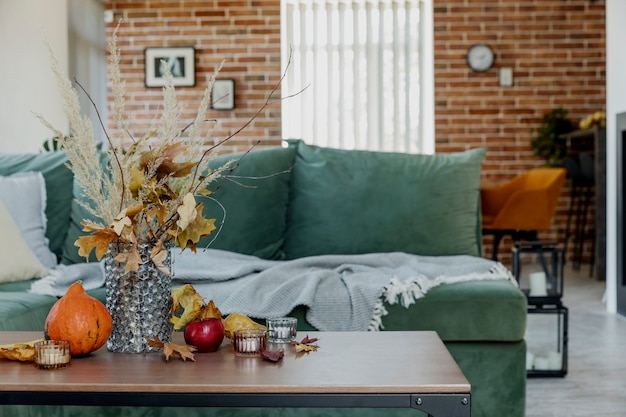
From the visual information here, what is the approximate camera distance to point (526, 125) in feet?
23.7

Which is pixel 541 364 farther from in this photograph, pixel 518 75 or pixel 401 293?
pixel 518 75

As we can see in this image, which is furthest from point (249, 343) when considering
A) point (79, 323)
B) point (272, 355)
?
point (79, 323)

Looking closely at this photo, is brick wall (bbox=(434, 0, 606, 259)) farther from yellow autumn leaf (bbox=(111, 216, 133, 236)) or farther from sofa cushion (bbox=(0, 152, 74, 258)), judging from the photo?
A: yellow autumn leaf (bbox=(111, 216, 133, 236))

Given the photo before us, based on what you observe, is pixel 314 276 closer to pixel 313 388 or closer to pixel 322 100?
pixel 313 388

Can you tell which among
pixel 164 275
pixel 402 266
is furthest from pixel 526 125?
pixel 164 275

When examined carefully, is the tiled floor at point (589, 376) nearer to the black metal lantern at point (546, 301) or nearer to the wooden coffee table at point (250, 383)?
the black metal lantern at point (546, 301)

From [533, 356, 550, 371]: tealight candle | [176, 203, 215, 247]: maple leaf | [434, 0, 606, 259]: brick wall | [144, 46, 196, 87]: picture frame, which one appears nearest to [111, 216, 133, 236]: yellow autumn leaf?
[176, 203, 215, 247]: maple leaf

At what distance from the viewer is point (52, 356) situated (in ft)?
4.47

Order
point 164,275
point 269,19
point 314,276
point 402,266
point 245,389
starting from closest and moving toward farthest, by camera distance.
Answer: point 245,389 → point 164,275 → point 314,276 → point 402,266 → point 269,19

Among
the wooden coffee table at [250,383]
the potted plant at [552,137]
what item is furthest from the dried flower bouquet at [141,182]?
the potted plant at [552,137]

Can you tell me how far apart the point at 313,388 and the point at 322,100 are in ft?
20.6

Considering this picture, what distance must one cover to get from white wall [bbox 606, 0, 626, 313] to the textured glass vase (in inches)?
141

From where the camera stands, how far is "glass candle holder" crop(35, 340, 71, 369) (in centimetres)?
136

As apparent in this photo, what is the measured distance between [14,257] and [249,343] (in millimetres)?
1507
